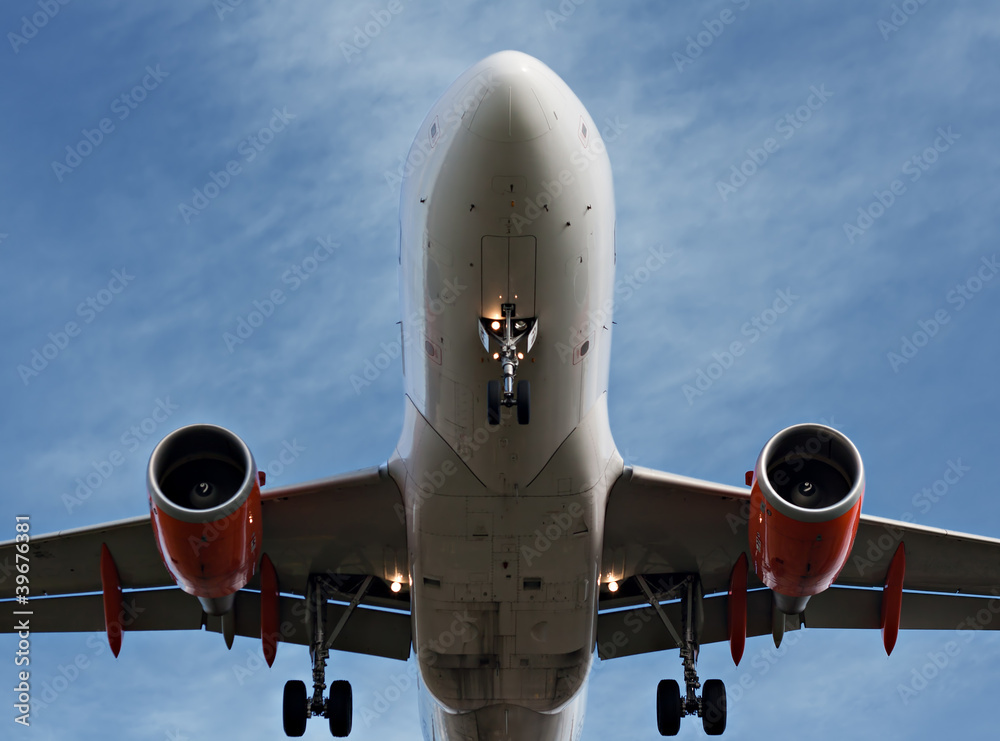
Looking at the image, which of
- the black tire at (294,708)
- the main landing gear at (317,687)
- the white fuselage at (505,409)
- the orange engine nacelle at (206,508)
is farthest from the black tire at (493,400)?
the black tire at (294,708)

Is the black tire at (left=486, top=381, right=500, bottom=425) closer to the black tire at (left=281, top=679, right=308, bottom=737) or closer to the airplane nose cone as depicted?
the airplane nose cone

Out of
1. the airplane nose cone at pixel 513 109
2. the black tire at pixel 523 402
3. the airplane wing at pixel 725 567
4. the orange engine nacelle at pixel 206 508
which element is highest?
the airplane nose cone at pixel 513 109

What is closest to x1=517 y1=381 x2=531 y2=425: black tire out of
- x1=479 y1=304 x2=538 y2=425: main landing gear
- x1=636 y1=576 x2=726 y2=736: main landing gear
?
x1=479 y1=304 x2=538 y2=425: main landing gear

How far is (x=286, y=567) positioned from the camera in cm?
1858

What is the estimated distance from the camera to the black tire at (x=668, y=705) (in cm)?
Result: 1881

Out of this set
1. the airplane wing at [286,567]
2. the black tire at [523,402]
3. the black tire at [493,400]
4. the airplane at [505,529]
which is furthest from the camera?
the airplane wing at [286,567]

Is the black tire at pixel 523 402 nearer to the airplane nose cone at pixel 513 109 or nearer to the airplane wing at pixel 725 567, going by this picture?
the airplane nose cone at pixel 513 109

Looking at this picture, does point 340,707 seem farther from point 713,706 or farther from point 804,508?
point 804,508

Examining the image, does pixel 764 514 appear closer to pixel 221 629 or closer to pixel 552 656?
pixel 552 656

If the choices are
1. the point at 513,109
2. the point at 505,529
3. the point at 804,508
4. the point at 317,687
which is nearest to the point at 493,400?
the point at 505,529

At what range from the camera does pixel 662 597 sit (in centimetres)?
1873

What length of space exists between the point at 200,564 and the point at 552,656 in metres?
5.12

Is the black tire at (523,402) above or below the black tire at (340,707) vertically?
above

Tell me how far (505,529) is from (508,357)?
296 cm
